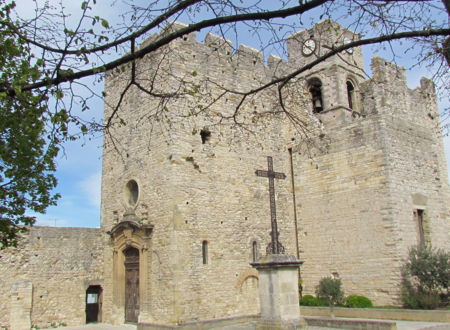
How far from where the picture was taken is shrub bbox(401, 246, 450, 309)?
12320 millimetres

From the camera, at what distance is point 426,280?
1251 cm

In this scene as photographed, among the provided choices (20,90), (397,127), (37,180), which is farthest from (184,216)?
(20,90)

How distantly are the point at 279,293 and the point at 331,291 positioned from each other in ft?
12.7

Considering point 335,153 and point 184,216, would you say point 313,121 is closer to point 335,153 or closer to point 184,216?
point 335,153

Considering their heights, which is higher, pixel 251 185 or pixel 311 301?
pixel 251 185

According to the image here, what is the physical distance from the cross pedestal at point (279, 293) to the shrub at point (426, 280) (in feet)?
13.0

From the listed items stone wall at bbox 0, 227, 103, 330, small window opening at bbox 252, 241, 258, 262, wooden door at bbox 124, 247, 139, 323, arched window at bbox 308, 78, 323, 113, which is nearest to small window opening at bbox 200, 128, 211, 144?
small window opening at bbox 252, 241, 258, 262

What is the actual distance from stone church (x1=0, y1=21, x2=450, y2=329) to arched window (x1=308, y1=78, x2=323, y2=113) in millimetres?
205

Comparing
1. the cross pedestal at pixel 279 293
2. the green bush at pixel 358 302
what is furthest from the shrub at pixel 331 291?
the cross pedestal at pixel 279 293

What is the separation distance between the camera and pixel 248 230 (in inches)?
594

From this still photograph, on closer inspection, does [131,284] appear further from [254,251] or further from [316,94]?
[316,94]

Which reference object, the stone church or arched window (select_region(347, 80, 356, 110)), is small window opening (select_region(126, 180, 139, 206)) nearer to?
the stone church

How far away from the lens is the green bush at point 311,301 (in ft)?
46.9

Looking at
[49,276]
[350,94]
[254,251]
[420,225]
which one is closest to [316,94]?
[350,94]
